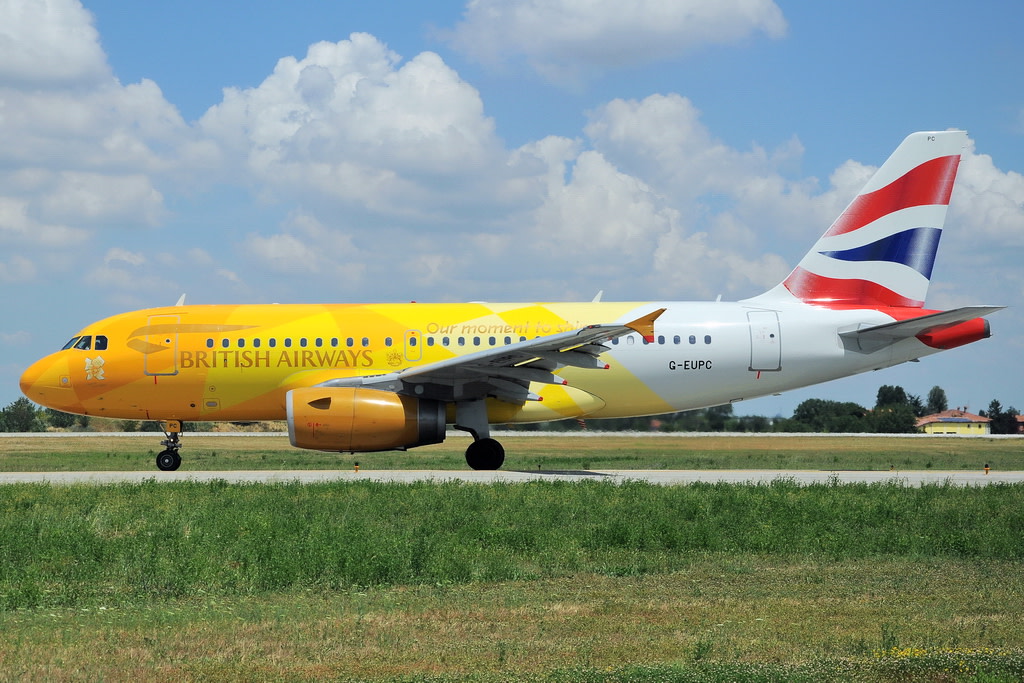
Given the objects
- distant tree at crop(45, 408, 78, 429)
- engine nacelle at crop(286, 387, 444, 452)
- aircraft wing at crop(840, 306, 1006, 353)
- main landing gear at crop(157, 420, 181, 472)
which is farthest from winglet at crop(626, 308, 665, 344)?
distant tree at crop(45, 408, 78, 429)

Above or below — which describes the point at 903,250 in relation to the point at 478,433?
above

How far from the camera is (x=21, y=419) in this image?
56156mm

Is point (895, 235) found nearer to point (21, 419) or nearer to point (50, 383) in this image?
point (50, 383)

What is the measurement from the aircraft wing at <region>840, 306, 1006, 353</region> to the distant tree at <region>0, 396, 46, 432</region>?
46735mm

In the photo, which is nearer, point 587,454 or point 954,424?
point 587,454

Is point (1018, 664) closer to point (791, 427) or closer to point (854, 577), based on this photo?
point (854, 577)

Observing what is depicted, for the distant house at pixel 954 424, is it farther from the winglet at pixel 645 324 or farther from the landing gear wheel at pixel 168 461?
the landing gear wheel at pixel 168 461

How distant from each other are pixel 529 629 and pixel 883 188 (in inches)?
688

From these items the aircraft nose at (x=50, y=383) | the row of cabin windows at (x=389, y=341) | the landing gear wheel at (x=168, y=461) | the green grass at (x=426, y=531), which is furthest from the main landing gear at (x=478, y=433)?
the aircraft nose at (x=50, y=383)

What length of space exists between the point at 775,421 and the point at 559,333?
1858cm

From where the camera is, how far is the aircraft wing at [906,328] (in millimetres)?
19781

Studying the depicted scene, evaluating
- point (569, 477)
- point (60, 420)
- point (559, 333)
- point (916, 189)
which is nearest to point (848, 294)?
point (916, 189)

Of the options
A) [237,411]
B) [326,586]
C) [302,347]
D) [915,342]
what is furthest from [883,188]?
[326,586]

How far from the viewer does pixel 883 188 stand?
72.5 feet
